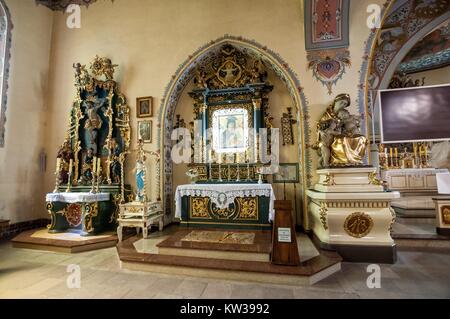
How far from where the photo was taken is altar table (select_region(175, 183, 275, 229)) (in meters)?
4.16

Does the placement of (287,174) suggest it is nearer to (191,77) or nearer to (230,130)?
(230,130)

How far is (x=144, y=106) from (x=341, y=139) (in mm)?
4424

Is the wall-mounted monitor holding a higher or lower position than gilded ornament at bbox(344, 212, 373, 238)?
higher

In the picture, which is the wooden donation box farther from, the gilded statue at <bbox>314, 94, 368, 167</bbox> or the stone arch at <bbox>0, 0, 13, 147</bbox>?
the gilded statue at <bbox>314, 94, 368, 167</bbox>

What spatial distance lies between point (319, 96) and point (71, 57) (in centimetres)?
654

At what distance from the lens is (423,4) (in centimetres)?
477

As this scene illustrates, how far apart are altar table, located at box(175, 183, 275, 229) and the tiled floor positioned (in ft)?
5.17

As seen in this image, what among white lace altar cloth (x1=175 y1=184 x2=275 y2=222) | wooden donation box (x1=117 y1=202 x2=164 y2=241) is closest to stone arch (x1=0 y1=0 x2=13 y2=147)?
wooden donation box (x1=117 y1=202 x2=164 y2=241)

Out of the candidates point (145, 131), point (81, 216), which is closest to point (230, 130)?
point (145, 131)

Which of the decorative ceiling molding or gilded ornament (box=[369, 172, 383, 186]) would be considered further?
the decorative ceiling molding

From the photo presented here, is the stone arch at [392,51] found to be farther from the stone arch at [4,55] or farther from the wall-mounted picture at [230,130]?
the stone arch at [4,55]

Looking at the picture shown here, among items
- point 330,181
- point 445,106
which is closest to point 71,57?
point 330,181

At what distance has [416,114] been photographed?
3953 mm
